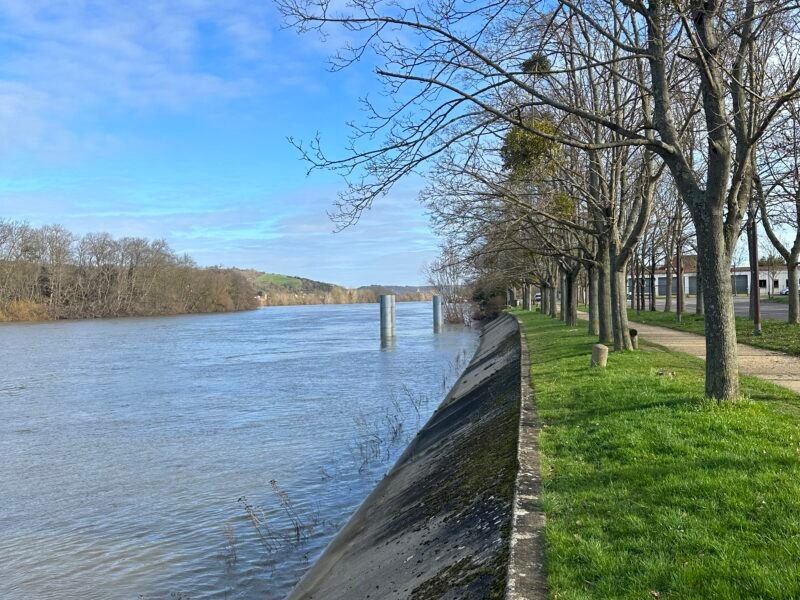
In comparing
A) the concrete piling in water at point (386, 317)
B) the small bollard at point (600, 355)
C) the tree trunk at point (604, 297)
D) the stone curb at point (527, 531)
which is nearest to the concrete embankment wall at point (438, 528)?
the stone curb at point (527, 531)

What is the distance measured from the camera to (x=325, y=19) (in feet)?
24.2

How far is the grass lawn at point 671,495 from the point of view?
3.95m

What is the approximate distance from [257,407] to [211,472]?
23.0 ft

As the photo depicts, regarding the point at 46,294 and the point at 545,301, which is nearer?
the point at 545,301

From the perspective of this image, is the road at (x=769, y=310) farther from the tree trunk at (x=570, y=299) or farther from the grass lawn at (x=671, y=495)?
the grass lawn at (x=671, y=495)

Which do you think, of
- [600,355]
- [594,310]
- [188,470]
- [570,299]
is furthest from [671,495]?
[570,299]

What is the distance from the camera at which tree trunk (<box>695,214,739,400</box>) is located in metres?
8.49

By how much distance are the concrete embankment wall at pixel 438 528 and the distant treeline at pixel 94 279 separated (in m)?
89.8

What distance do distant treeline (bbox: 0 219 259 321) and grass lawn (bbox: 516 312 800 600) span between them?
306ft

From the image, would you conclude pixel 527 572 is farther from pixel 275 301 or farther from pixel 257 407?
pixel 275 301

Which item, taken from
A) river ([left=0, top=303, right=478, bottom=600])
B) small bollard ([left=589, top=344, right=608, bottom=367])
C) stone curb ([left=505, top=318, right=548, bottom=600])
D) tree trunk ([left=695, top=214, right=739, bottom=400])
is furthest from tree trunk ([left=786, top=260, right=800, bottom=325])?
stone curb ([left=505, top=318, right=548, bottom=600])

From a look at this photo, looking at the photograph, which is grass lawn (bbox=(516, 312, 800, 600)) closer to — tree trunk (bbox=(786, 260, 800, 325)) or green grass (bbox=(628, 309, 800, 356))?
green grass (bbox=(628, 309, 800, 356))

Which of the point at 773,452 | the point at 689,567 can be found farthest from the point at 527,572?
the point at 773,452

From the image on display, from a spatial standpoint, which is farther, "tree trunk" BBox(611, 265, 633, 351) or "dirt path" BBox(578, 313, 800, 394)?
"tree trunk" BBox(611, 265, 633, 351)
